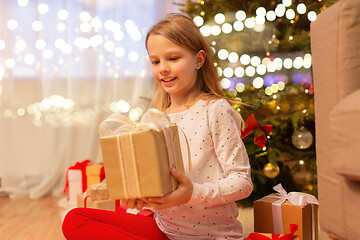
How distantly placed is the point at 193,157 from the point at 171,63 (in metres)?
0.28

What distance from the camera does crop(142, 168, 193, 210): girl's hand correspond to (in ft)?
2.65

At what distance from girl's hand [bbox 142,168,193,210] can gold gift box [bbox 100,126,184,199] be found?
1cm

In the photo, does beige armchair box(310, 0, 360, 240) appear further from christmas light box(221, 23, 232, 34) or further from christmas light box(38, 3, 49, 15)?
christmas light box(38, 3, 49, 15)

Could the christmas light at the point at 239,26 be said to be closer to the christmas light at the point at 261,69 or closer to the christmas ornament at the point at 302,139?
the christmas light at the point at 261,69

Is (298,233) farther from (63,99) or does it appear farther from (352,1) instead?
(63,99)

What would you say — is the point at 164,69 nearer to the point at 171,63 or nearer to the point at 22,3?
the point at 171,63

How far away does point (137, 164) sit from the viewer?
0.79m

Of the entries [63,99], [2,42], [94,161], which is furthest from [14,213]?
[2,42]

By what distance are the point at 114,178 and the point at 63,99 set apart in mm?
1896

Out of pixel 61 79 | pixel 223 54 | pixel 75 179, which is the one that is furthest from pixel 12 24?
pixel 223 54

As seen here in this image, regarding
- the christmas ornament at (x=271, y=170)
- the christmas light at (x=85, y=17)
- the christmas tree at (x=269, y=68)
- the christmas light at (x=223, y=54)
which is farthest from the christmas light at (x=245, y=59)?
the christmas light at (x=85, y=17)

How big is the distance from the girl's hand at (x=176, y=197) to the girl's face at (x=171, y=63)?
1.22ft

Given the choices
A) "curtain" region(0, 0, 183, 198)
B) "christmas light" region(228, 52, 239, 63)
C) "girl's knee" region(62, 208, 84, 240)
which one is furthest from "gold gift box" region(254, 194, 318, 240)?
"curtain" region(0, 0, 183, 198)

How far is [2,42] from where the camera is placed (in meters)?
2.50
